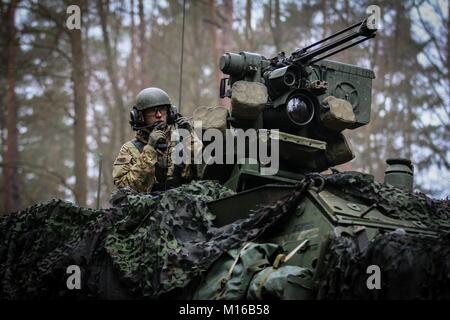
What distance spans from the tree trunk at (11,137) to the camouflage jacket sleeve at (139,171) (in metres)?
13.8

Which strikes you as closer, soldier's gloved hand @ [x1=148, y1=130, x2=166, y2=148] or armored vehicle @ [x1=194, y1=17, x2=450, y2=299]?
armored vehicle @ [x1=194, y1=17, x2=450, y2=299]

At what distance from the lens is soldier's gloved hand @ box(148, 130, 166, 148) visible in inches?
317

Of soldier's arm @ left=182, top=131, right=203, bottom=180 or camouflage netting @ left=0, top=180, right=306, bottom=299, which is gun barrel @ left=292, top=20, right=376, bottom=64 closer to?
soldier's arm @ left=182, top=131, right=203, bottom=180

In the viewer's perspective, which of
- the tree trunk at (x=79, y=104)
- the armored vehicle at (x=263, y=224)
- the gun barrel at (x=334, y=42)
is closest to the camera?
the armored vehicle at (x=263, y=224)

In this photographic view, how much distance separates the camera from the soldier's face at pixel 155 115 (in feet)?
28.4

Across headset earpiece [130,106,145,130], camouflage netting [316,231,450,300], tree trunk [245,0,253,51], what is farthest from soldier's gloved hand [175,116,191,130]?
tree trunk [245,0,253,51]

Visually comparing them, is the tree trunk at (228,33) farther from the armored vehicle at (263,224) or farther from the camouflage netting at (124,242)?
the camouflage netting at (124,242)

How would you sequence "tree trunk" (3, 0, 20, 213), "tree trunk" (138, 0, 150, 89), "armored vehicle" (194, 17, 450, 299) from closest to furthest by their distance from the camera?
"armored vehicle" (194, 17, 450, 299)
"tree trunk" (3, 0, 20, 213)
"tree trunk" (138, 0, 150, 89)

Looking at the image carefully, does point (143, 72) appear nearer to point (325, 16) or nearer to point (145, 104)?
point (325, 16)

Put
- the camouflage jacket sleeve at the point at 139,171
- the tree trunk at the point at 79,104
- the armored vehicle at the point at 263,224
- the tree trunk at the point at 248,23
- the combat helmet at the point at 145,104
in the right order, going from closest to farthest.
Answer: the armored vehicle at the point at 263,224 < the camouflage jacket sleeve at the point at 139,171 < the combat helmet at the point at 145,104 < the tree trunk at the point at 79,104 < the tree trunk at the point at 248,23

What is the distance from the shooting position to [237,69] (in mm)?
7750

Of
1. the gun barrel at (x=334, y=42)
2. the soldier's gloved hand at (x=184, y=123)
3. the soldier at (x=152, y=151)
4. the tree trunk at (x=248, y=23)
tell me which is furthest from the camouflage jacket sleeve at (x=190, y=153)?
the tree trunk at (x=248, y=23)
